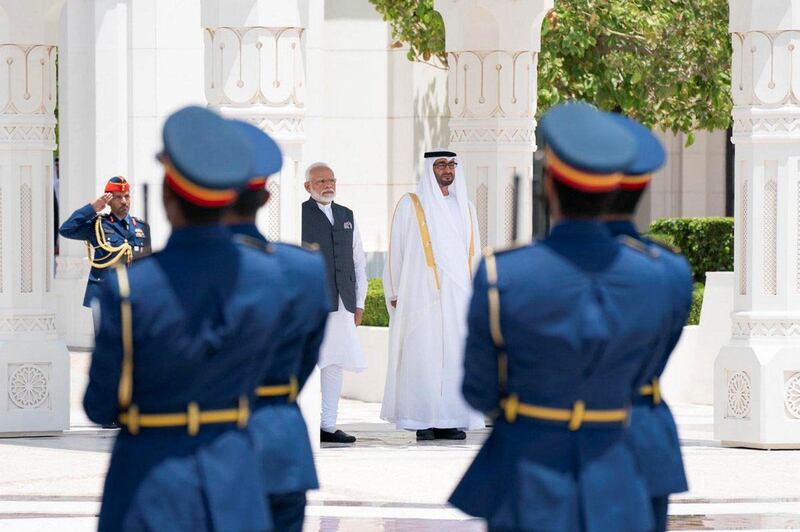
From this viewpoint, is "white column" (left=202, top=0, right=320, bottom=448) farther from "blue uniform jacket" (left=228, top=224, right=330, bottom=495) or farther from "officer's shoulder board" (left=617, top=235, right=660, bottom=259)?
"officer's shoulder board" (left=617, top=235, right=660, bottom=259)

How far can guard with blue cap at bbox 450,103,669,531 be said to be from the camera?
547 centimetres

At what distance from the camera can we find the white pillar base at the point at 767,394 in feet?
40.0

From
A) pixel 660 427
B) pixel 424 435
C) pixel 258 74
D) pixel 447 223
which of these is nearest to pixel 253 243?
pixel 660 427

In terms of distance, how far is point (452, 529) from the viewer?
9.22 m

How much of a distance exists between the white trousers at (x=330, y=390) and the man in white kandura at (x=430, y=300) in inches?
15.3

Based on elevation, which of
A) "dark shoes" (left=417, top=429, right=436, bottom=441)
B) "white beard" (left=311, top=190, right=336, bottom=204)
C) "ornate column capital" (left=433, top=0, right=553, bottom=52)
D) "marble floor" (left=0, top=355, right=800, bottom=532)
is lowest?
"marble floor" (left=0, top=355, right=800, bottom=532)

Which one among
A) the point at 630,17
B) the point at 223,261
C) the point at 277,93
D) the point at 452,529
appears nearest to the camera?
the point at 223,261

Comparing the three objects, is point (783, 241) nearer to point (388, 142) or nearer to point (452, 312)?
point (452, 312)

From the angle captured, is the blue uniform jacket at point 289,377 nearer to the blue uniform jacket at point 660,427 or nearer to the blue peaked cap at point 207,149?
the blue peaked cap at point 207,149

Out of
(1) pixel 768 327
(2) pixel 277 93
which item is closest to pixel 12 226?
(2) pixel 277 93

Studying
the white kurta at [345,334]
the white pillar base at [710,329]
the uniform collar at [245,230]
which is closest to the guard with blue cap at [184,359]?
the uniform collar at [245,230]

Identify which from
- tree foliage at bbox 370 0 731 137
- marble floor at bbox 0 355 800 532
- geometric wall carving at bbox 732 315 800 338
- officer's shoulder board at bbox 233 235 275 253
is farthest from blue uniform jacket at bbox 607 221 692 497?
tree foliage at bbox 370 0 731 137

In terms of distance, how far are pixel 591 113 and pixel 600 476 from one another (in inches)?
40.4

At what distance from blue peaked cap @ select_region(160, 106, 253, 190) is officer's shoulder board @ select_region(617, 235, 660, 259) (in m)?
1.11
